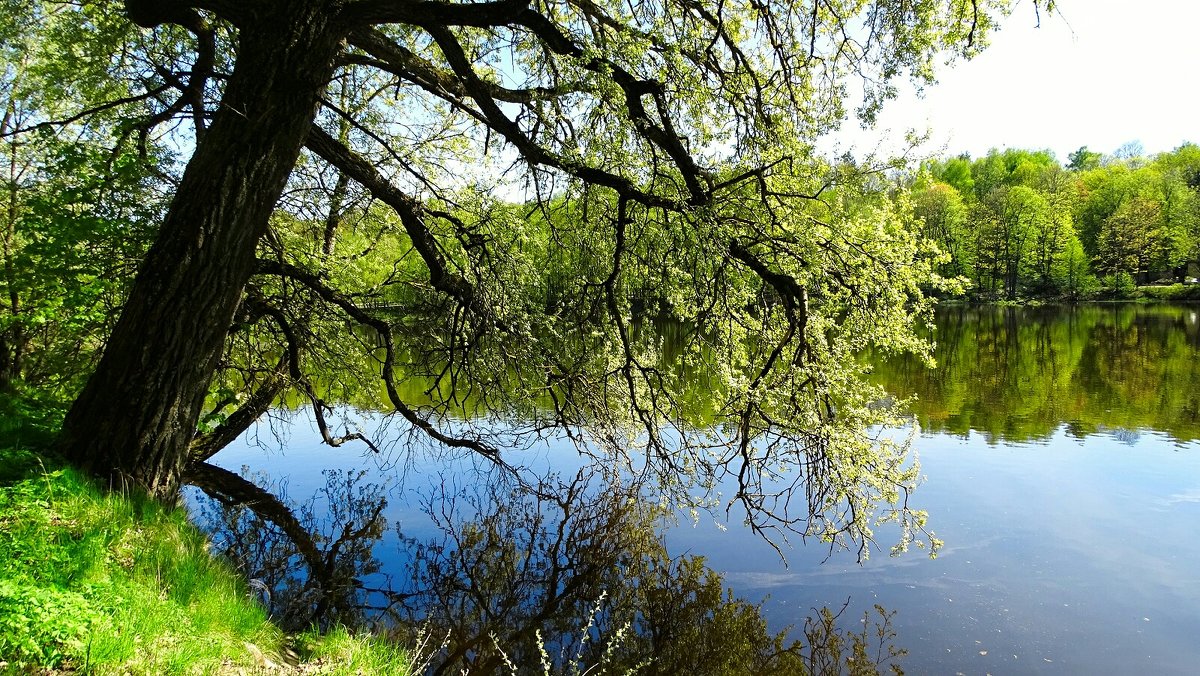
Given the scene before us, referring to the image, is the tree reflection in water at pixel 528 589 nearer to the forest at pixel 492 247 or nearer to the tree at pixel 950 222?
the forest at pixel 492 247

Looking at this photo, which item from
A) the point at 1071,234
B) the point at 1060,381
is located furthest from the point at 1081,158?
the point at 1060,381

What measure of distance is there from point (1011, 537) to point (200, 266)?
9572 mm

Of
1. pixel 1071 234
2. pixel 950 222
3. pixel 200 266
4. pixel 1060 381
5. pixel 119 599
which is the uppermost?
pixel 1071 234

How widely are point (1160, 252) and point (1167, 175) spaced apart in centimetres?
1038

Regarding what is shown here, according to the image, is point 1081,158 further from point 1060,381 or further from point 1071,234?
point 1060,381

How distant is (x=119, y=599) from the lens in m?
2.92

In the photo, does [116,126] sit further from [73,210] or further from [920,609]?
[920,609]

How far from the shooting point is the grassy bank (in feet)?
8.18

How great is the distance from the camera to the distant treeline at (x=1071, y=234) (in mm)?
51156

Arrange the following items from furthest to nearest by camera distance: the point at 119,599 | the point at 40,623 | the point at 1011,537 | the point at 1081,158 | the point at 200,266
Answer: the point at 1081,158 → the point at 1011,537 → the point at 200,266 → the point at 119,599 → the point at 40,623

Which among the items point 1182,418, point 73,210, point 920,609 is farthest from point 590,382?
point 1182,418

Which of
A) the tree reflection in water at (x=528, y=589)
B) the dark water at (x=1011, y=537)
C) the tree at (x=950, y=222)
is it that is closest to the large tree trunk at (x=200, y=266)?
the tree reflection in water at (x=528, y=589)

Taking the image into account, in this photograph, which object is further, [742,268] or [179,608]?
[742,268]

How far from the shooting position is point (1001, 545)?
811 centimetres
